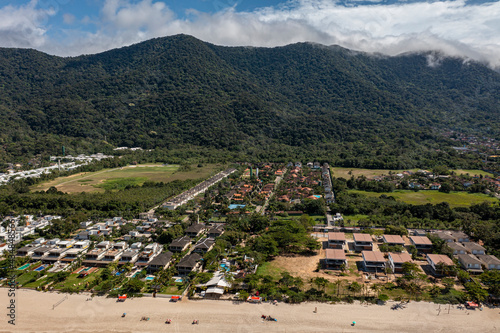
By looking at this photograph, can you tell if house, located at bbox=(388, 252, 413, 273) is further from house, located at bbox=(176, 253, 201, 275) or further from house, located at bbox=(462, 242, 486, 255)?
house, located at bbox=(176, 253, 201, 275)

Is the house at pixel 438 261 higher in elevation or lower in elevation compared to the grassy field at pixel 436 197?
higher

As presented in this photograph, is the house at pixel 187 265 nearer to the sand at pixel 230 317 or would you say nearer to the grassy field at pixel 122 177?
the sand at pixel 230 317

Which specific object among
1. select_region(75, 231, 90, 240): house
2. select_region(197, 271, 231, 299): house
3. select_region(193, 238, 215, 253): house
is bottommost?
select_region(197, 271, 231, 299): house

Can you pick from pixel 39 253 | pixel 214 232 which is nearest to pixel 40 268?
pixel 39 253

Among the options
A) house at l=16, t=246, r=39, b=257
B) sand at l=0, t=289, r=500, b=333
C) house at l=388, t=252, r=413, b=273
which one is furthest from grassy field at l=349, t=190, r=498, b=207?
house at l=16, t=246, r=39, b=257

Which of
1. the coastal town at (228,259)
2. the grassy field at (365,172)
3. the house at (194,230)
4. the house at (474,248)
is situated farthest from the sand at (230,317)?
the grassy field at (365,172)
